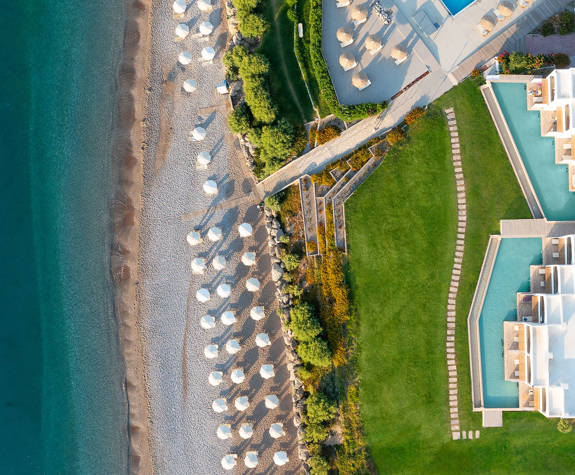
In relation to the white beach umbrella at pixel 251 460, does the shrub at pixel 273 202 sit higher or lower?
higher

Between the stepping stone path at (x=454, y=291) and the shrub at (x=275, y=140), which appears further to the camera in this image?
the stepping stone path at (x=454, y=291)

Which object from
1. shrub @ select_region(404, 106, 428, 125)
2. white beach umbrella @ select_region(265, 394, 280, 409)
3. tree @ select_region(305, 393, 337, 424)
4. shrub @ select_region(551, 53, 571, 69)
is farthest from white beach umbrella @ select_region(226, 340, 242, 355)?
shrub @ select_region(551, 53, 571, 69)

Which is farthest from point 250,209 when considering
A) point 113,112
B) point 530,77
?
point 530,77

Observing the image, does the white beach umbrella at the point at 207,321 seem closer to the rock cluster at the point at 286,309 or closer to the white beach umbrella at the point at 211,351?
the white beach umbrella at the point at 211,351

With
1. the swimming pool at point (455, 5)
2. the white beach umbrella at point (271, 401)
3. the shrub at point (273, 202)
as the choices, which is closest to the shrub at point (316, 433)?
the white beach umbrella at point (271, 401)

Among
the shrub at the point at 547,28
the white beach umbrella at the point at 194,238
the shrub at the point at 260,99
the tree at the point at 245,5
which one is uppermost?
the tree at the point at 245,5

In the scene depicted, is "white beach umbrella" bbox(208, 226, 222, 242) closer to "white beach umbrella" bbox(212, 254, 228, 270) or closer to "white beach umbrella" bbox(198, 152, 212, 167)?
"white beach umbrella" bbox(212, 254, 228, 270)

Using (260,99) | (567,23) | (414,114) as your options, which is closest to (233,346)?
(260,99)

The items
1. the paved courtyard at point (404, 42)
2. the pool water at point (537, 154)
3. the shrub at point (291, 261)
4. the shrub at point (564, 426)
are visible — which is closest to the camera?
the shrub at point (564, 426)
